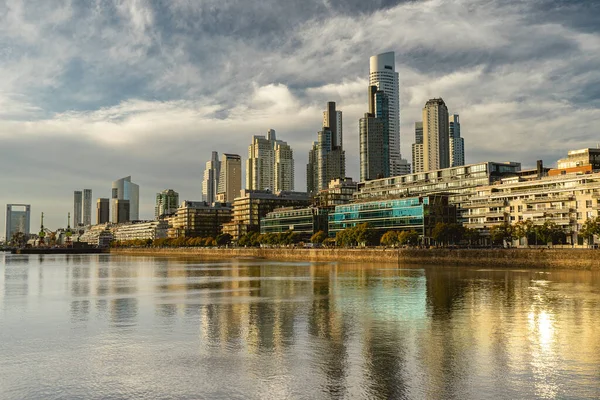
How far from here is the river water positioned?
23.9 meters

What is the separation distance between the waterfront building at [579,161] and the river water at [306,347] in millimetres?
100732

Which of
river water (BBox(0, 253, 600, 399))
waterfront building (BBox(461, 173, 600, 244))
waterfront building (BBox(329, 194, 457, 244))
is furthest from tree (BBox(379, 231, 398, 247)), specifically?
river water (BBox(0, 253, 600, 399))

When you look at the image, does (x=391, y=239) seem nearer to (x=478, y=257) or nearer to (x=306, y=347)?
(x=478, y=257)

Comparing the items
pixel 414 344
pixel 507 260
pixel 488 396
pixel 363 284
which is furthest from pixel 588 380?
pixel 507 260

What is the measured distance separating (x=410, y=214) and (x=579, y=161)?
45.2m

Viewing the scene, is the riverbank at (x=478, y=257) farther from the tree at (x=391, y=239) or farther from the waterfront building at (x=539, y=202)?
the waterfront building at (x=539, y=202)

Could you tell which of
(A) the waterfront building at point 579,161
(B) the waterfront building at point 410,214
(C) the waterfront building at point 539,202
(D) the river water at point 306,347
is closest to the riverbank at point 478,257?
(B) the waterfront building at point 410,214

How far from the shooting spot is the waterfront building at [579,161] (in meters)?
149

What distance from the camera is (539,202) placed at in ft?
458

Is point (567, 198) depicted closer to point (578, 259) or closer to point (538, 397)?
point (578, 259)

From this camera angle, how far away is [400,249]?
137250mm

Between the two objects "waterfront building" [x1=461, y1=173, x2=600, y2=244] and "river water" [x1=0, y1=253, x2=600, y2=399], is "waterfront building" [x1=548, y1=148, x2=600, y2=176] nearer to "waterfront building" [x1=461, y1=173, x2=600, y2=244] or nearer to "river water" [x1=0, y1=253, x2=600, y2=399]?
"waterfront building" [x1=461, y1=173, x2=600, y2=244]

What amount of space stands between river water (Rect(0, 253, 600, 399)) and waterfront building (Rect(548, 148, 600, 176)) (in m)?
101

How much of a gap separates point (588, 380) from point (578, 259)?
250ft
